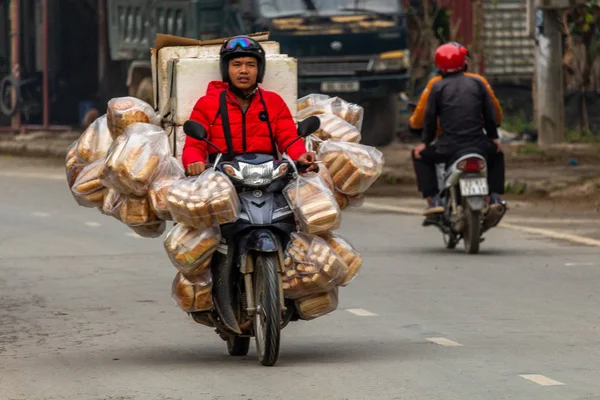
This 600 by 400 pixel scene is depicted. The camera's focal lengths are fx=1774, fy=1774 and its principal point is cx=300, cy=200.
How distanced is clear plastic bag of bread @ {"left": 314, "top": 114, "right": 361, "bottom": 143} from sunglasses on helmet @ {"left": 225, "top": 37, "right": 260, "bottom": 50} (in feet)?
2.74

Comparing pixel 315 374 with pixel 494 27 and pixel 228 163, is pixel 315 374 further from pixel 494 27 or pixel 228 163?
pixel 494 27

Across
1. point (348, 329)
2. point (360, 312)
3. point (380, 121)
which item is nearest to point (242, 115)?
point (348, 329)

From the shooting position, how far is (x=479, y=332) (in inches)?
407

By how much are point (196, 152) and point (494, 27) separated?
25.5 meters

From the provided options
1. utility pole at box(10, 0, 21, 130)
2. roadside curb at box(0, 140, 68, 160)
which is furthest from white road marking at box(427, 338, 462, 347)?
utility pole at box(10, 0, 21, 130)

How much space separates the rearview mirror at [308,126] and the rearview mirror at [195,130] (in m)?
0.56

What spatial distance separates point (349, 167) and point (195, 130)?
103cm

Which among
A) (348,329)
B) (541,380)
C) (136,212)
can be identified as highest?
(136,212)

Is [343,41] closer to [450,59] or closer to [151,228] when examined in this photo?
[450,59]

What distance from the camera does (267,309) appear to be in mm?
8695

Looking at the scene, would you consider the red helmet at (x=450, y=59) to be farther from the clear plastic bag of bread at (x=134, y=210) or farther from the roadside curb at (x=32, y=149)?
the roadside curb at (x=32, y=149)

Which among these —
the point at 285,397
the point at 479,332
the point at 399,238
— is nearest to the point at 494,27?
the point at 399,238

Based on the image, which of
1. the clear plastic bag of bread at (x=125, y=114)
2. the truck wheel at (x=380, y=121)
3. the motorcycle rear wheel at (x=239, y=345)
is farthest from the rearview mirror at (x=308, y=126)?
the truck wheel at (x=380, y=121)

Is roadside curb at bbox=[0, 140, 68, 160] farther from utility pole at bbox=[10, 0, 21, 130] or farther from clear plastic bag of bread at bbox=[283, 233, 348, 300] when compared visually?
clear plastic bag of bread at bbox=[283, 233, 348, 300]
